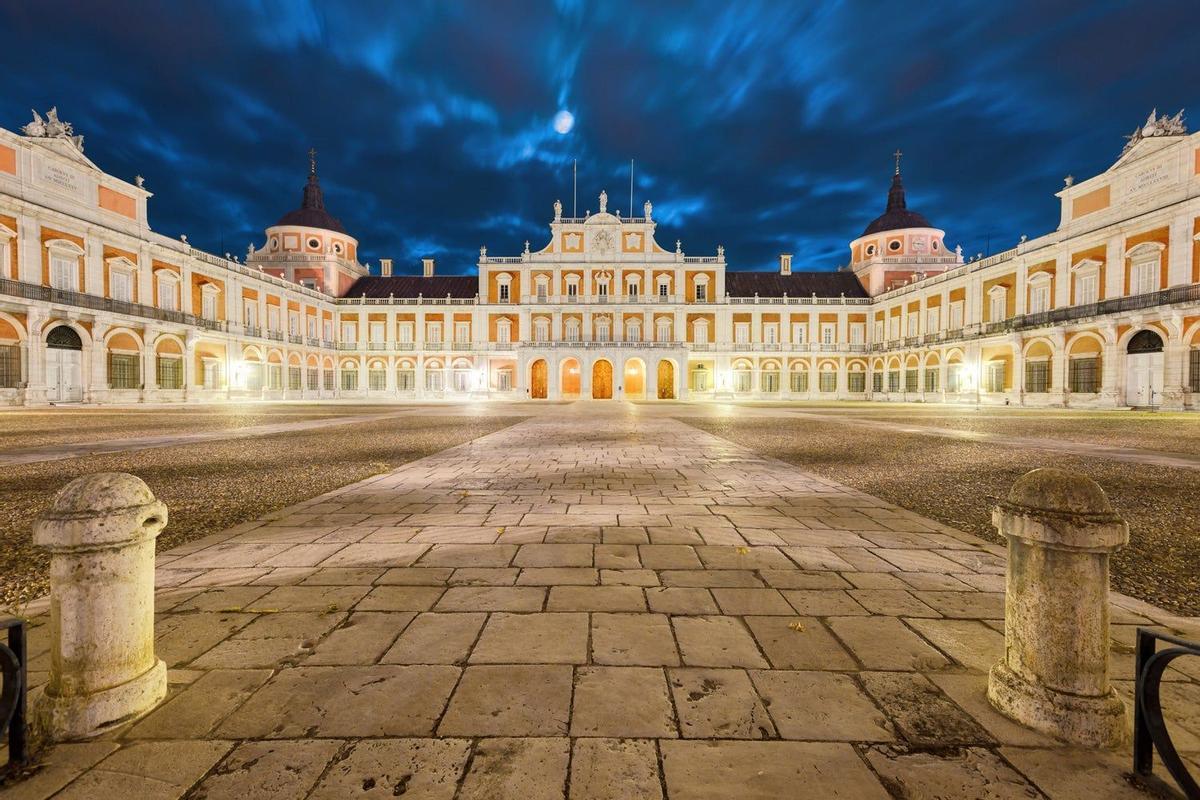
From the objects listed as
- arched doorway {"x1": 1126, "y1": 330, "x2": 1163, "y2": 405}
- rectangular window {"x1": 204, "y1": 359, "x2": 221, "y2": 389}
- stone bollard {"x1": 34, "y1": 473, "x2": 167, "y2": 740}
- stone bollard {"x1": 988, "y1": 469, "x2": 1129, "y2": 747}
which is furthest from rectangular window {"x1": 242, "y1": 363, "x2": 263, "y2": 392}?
arched doorway {"x1": 1126, "y1": 330, "x2": 1163, "y2": 405}

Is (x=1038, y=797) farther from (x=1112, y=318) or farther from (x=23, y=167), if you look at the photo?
(x=23, y=167)

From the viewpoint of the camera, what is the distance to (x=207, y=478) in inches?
222

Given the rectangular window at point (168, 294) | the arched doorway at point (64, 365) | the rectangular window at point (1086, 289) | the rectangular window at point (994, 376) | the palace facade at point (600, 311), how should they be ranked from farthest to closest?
the rectangular window at point (994, 376) < the rectangular window at point (168, 294) < the rectangular window at point (1086, 289) < the arched doorway at point (64, 365) < the palace facade at point (600, 311)

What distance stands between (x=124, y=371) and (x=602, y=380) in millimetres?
29012

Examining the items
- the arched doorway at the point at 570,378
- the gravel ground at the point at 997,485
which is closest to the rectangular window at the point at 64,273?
the arched doorway at the point at 570,378

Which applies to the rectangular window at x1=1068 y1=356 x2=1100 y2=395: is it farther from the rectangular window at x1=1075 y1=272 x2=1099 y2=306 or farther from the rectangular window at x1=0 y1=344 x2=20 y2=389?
the rectangular window at x1=0 y1=344 x2=20 y2=389

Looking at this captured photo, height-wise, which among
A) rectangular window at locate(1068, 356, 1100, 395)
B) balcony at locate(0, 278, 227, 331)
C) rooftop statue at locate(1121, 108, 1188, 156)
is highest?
rooftop statue at locate(1121, 108, 1188, 156)

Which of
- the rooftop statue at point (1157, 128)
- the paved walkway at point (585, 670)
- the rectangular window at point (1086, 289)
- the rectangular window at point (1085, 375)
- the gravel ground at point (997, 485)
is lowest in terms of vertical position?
the paved walkway at point (585, 670)

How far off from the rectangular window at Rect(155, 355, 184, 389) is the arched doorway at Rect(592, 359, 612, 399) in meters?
26.2

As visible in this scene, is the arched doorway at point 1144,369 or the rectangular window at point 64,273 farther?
the rectangular window at point 64,273

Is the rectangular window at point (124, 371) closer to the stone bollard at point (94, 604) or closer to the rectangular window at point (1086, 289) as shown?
the stone bollard at point (94, 604)

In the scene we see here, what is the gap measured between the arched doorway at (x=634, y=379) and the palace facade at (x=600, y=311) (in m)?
0.16

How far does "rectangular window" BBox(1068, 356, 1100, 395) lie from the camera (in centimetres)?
2431

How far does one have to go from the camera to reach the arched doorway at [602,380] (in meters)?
42.8
